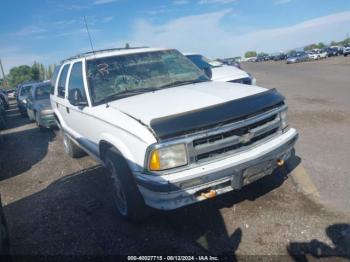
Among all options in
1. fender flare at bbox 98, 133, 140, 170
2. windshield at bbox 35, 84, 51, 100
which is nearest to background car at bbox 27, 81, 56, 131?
windshield at bbox 35, 84, 51, 100

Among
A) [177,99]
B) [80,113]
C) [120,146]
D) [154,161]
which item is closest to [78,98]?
[80,113]

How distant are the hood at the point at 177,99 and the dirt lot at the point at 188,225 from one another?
4.46ft

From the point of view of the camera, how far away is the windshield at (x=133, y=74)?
4332mm

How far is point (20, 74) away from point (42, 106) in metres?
63.4

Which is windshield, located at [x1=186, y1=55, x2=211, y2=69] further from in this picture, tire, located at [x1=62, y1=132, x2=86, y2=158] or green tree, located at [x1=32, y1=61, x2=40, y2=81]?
green tree, located at [x1=32, y1=61, x2=40, y2=81]

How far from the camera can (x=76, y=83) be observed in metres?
4.96

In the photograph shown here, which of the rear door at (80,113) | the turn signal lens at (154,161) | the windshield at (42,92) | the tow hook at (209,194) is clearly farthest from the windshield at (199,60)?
the turn signal lens at (154,161)

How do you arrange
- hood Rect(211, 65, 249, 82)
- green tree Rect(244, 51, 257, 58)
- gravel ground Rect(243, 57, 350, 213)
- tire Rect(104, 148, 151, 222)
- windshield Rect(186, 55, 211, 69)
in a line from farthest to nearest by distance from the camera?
green tree Rect(244, 51, 257, 58), windshield Rect(186, 55, 211, 69), hood Rect(211, 65, 249, 82), gravel ground Rect(243, 57, 350, 213), tire Rect(104, 148, 151, 222)

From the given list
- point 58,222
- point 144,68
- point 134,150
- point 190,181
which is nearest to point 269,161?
point 190,181

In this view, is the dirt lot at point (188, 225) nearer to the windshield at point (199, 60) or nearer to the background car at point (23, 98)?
the windshield at point (199, 60)

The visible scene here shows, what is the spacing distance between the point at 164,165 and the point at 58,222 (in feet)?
6.51

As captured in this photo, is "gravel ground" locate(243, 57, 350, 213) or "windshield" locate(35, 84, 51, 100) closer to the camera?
"gravel ground" locate(243, 57, 350, 213)

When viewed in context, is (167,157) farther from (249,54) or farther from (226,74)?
(249,54)

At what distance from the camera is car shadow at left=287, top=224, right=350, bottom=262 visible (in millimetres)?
2904
